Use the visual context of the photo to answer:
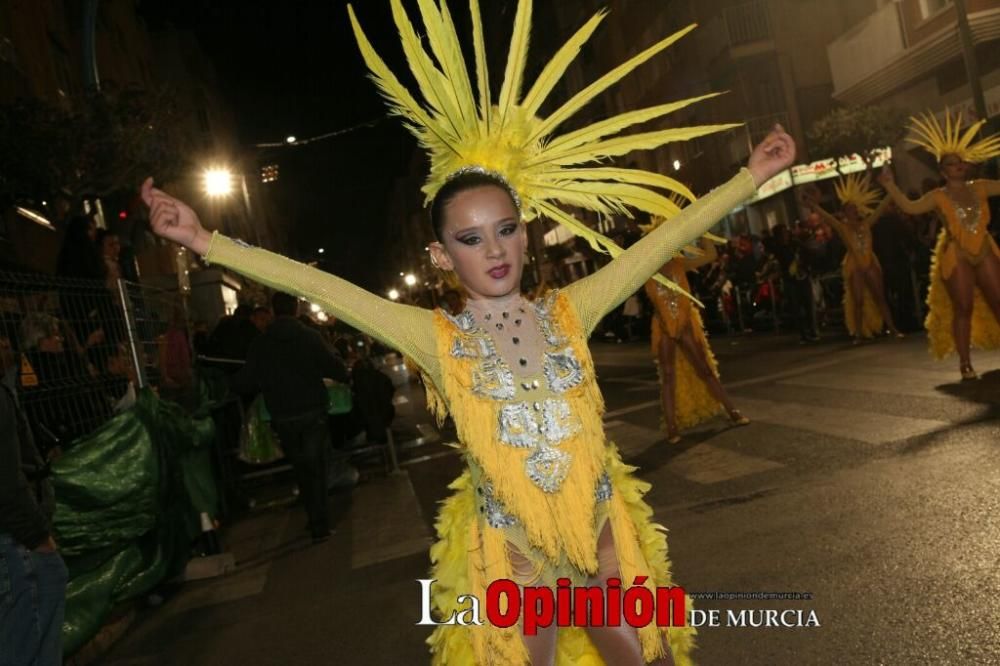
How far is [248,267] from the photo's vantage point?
8.30 feet

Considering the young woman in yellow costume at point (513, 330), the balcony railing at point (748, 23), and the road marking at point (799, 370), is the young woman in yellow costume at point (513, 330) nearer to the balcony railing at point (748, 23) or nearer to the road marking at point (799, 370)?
the road marking at point (799, 370)

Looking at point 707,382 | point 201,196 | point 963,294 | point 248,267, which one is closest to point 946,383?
point 963,294

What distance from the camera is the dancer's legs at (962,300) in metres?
7.97

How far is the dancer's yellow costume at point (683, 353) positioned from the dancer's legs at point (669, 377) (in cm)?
2

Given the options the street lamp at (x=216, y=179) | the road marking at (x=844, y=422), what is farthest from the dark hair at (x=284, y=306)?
the street lamp at (x=216, y=179)

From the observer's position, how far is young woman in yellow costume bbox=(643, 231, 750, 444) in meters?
8.05

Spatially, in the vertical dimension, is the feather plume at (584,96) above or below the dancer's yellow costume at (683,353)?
above

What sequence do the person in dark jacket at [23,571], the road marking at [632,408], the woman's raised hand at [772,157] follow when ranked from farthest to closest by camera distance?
the road marking at [632,408]
the person in dark jacket at [23,571]
the woman's raised hand at [772,157]

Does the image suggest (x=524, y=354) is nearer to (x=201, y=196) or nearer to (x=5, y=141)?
(x=5, y=141)

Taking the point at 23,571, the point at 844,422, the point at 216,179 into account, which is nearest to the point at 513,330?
the point at 23,571

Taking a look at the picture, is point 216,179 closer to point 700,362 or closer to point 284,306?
point 284,306

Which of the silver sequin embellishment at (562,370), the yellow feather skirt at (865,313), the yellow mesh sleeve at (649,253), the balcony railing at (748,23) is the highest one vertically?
the balcony railing at (748,23)

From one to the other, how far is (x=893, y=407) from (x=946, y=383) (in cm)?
97

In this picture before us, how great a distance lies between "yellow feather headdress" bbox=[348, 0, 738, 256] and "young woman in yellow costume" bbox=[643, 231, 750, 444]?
16.5ft
